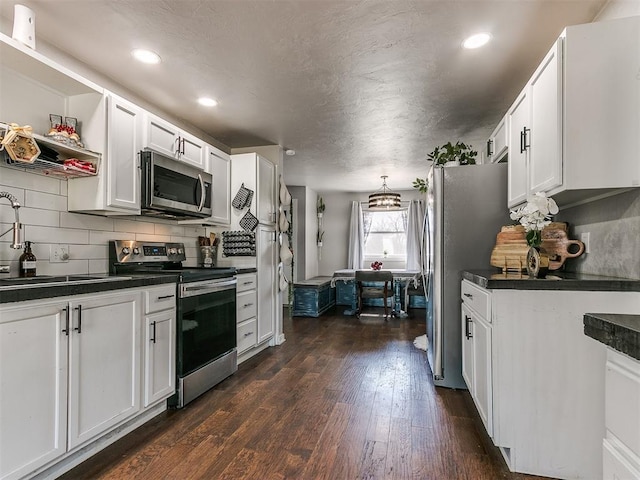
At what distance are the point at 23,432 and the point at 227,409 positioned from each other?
1177 millimetres

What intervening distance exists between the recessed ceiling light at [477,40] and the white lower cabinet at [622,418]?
1.95 metres

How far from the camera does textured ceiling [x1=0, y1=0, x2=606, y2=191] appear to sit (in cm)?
184

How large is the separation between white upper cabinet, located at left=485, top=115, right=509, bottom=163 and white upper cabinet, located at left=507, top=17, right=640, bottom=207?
0.92m

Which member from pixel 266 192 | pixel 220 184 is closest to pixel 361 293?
pixel 266 192

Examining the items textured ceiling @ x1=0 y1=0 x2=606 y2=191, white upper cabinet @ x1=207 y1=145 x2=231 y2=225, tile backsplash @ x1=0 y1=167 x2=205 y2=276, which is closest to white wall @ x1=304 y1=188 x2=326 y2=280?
textured ceiling @ x1=0 y1=0 x2=606 y2=191

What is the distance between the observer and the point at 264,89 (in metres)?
2.75

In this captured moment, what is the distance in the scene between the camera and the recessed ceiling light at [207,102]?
2936 mm

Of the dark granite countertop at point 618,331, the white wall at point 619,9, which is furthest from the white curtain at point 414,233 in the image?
the dark granite countertop at point 618,331

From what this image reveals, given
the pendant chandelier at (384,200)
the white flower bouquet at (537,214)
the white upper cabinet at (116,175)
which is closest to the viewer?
the white flower bouquet at (537,214)

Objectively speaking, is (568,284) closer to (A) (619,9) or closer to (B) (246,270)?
(A) (619,9)

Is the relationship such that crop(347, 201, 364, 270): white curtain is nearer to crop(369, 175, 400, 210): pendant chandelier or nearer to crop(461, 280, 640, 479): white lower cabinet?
crop(369, 175, 400, 210): pendant chandelier

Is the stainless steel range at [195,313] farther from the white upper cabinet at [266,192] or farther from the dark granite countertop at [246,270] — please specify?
the white upper cabinet at [266,192]

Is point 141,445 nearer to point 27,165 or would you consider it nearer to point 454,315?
point 27,165

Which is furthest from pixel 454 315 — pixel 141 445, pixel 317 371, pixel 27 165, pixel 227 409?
pixel 27 165
